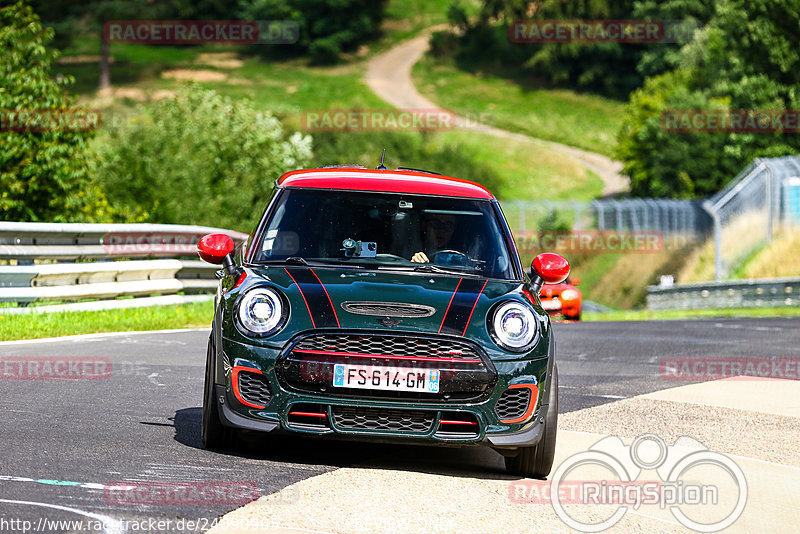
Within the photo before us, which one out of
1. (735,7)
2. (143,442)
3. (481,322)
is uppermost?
(735,7)

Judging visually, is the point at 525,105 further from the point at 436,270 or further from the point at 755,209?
the point at 436,270

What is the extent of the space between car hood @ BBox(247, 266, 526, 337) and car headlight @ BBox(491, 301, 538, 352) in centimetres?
7

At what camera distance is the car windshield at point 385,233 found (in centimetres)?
750

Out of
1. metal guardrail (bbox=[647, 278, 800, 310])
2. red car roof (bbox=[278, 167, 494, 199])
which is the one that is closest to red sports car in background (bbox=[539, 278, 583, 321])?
metal guardrail (bbox=[647, 278, 800, 310])

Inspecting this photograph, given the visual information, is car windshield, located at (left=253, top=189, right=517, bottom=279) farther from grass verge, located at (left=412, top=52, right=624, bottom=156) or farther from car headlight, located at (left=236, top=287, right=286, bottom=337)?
grass verge, located at (left=412, top=52, right=624, bottom=156)

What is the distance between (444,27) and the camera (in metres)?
123

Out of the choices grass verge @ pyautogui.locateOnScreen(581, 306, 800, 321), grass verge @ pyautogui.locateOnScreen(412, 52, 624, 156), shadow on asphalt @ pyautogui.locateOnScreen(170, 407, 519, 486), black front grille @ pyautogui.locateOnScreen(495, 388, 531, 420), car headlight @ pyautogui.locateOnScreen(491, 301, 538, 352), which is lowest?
grass verge @ pyautogui.locateOnScreen(581, 306, 800, 321)

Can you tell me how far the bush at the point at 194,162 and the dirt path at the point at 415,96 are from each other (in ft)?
129

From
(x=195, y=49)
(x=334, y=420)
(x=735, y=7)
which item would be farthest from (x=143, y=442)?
(x=195, y=49)

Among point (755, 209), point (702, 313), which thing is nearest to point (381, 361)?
point (702, 313)

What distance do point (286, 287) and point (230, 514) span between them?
1597 mm

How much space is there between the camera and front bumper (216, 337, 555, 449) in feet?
21.2

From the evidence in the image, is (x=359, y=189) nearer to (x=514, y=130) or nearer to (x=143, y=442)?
(x=143, y=442)

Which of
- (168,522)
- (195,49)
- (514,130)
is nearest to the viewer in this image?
(168,522)
